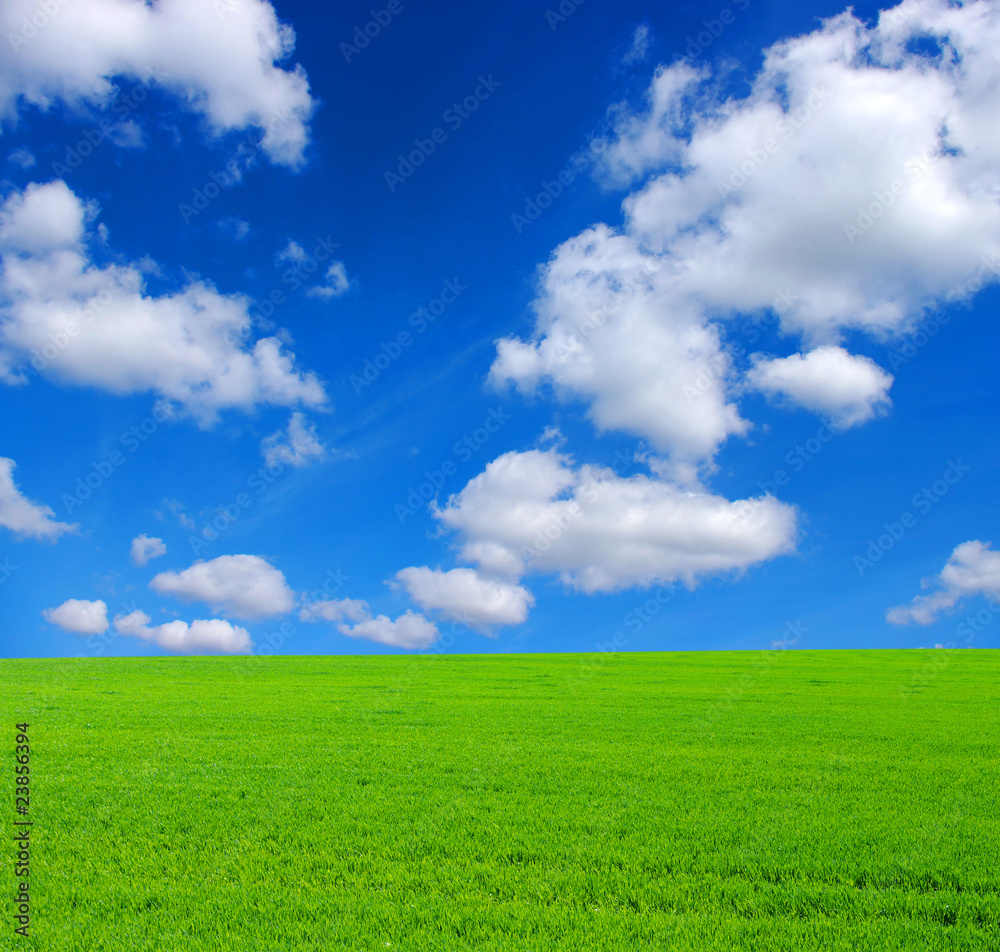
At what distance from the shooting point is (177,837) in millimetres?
8047

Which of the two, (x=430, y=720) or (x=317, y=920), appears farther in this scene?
(x=430, y=720)

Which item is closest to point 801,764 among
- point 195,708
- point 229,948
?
point 229,948

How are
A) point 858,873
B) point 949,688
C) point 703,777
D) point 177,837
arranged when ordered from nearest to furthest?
1. point 858,873
2. point 177,837
3. point 703,777
4. point 949,688

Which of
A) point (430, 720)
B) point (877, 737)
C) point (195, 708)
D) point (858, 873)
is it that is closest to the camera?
point (858, 873)

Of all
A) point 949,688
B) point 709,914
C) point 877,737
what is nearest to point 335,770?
point 709,914

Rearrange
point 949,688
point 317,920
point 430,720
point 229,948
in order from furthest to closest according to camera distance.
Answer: point 949,688 → point 430,720 → point 317,920 → point 229,948

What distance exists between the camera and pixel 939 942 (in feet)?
18.8

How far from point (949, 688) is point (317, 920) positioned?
105 feet

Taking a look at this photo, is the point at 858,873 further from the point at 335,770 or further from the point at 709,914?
the point at 335,770

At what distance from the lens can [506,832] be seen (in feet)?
26.7

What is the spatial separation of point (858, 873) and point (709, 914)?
2179mm

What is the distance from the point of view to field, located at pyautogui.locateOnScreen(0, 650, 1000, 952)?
595 centimetres

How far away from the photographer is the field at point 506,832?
5953 millimetres

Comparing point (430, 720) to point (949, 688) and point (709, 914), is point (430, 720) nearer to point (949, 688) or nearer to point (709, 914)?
point (709, 914)
